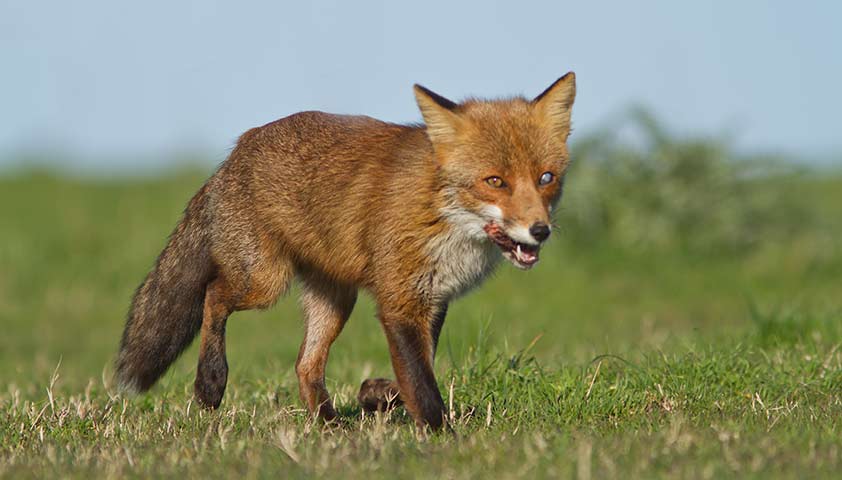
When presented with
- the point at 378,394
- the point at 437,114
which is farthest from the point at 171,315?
the point at 437,114

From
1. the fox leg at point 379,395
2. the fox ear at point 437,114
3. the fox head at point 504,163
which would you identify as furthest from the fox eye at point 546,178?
the fox leg at point 379,395

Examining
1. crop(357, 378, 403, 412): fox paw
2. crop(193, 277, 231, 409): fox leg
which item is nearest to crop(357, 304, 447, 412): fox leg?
crop(357, 378, 403, 412): fox paw

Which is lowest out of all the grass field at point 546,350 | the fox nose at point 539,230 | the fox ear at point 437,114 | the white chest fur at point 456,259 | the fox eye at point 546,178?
the grass field at point 546,350

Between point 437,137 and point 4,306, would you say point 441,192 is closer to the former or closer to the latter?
point 437,137

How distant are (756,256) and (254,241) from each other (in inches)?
312

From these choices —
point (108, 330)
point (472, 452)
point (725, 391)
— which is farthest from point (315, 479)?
point (108, 330)

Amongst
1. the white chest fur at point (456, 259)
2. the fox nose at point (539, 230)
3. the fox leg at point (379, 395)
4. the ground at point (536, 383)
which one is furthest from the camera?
the fox leg at point (379, 395)

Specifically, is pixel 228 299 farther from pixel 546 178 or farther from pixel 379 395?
pixel 546 178

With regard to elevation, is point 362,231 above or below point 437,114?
below

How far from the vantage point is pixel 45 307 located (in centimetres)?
1268

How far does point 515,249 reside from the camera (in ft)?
16.8

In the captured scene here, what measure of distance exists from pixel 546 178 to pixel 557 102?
1.59 ft

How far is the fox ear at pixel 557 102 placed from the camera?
5.46 metres

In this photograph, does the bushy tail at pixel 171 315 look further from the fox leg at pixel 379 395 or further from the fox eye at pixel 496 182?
the fox eye at pixel 496 182
